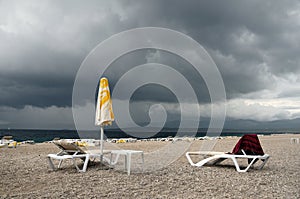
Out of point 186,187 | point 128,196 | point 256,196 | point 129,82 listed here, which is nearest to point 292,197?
point 256,196

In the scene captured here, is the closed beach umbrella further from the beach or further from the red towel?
the red towel

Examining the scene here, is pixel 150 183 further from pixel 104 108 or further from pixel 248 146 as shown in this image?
pixel 248 146

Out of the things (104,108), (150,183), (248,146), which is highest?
(104,108)

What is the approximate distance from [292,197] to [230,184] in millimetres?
1059

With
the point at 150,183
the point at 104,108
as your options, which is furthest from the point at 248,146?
the point at 104,108

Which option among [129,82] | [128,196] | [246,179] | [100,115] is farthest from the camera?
[129,82]

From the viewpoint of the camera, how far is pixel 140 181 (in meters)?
5.14

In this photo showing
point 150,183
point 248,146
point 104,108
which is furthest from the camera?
point 248,146

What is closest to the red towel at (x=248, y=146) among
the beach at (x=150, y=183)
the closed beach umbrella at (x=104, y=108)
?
the beach at (x=150, y=183)

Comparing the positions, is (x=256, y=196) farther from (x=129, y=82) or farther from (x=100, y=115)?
(x=129, y=82)

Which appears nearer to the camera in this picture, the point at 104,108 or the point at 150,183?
the point at 150,183

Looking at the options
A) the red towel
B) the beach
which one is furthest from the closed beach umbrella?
the red towel

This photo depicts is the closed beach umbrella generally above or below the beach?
above

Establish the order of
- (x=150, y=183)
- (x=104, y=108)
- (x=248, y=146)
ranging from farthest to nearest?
(x=248, y=146), (x=104, y=108), (x=150, y=183)
